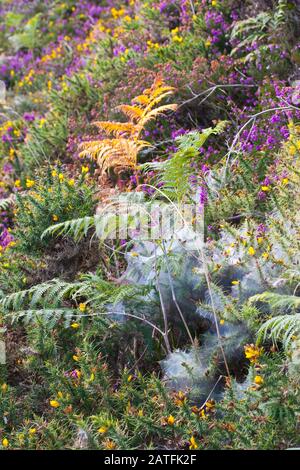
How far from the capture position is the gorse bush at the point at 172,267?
4.14 meters

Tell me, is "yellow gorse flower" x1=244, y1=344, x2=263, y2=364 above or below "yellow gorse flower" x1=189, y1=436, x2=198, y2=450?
above

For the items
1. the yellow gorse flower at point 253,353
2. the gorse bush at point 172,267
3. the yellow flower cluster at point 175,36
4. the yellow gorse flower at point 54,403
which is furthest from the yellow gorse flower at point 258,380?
the yellow flower cluster at point 175,36

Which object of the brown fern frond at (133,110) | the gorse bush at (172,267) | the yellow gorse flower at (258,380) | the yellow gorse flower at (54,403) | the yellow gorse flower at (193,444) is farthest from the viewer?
the brown fern frond at (133,110)

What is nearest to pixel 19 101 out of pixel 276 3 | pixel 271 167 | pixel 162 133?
pixel 162 133

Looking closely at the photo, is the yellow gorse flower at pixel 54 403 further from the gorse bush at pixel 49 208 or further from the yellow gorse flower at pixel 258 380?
the gorse bush at pixel 49 208

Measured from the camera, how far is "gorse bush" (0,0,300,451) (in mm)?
4141

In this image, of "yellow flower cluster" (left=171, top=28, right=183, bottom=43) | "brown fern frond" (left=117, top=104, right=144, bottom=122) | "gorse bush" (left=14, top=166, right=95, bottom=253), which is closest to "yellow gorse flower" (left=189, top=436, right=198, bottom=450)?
"gorse bush" (left=14, top=166, right=95, bottom=253)

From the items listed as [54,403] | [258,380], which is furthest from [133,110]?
[258,380]

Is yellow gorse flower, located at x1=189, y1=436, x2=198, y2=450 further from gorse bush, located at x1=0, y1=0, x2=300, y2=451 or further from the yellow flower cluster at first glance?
the yellow flower cluster

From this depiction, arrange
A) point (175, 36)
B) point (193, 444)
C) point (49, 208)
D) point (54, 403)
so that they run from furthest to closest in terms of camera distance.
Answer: point (175, 36), point (49, 208), point (54, 403), point (193, 444)

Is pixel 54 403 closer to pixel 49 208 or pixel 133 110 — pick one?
pixel 49 208

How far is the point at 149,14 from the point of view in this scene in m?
8.69

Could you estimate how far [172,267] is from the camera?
498 cm

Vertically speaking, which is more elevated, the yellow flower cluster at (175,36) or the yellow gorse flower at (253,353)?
the yellow flower cluster at (175,36)
